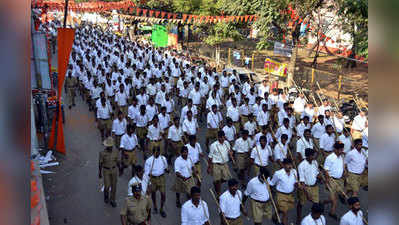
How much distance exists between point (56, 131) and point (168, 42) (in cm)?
2048

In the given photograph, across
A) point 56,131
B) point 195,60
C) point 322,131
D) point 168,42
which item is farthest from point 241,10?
point 168,42

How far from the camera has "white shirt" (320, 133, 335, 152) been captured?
8844 millimetres

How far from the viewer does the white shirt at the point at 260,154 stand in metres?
7.83

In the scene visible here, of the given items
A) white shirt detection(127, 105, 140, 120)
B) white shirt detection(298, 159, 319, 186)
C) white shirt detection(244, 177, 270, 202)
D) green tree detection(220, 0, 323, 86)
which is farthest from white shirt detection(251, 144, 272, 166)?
green tree detection(220, 0, 323, 86)

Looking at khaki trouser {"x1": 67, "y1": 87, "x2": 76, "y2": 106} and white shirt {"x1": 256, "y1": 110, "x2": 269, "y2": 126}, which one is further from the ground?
white shirt {"x1": 256, "y1": 110, "x2": 269, "y2": 126}

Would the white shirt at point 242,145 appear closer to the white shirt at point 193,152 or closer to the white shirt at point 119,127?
the white shirt at point 193,152

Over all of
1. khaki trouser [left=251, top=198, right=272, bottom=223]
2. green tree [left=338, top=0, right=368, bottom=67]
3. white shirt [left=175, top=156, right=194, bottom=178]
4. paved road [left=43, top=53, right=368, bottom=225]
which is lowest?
paved road [left=43, top=53, right=368, bottom=225]

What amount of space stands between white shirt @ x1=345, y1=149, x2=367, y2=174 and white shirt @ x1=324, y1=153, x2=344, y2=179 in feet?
1.35

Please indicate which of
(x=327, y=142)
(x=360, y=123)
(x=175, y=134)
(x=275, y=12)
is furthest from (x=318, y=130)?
(x=275, y=12)

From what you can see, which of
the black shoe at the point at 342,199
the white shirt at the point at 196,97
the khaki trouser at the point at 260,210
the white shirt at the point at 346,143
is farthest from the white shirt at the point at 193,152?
the white shirt at the point at 196,97

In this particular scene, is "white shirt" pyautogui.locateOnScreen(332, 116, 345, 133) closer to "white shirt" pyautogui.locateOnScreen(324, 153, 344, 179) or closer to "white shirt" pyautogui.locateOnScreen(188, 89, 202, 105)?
"white shirt" pyautogui.locateOnScreen(324, 153, 344, 179)
